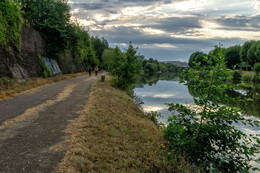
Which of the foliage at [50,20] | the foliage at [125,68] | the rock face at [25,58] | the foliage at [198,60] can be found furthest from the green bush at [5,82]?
the foliage at [50,20]

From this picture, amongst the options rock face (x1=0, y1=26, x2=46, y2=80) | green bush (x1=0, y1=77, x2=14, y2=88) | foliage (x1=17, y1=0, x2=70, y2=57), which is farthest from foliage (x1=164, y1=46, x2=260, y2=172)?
foliage (x1=17, y1=0, x2=70, y2=57)

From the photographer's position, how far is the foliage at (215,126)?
14.1ft

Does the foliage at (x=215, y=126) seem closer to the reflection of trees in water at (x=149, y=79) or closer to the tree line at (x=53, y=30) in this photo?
the tree line at (x=53, y=30)

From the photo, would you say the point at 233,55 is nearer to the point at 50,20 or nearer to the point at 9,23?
the point at 50,20

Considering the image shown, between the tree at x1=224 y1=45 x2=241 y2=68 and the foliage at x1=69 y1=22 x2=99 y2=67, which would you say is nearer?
the foliage at x1=69 y1=22 x2=99 y2=67

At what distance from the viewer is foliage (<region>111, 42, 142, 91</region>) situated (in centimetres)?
2128

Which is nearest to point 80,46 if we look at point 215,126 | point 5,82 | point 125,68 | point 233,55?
point 125,68

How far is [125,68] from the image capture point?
21453 millimetres

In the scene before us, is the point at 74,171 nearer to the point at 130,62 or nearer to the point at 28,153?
the point at 28,153

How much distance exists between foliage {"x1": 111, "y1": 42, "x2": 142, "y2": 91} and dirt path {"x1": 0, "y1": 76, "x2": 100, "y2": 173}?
39.2 ft

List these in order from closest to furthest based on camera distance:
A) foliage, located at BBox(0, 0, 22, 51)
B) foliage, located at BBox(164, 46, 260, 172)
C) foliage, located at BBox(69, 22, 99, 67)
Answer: foliage, located at BBox(164, 46, 260, 172)
foliage, located at BBox(0, 0, 22, 51)
foliage, located at BBox(69, 22, 99, 67)

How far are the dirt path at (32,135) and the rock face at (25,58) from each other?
632 cm

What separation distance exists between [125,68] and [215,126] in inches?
690

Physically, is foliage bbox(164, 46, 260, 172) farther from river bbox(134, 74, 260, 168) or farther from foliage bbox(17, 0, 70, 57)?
foliage bbox(17, 0, 70, 57)
